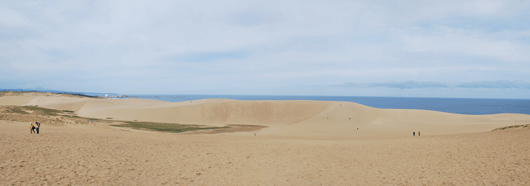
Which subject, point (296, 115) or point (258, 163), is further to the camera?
point (296, 115)

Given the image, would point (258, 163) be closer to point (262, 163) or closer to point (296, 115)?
point (262, 163)

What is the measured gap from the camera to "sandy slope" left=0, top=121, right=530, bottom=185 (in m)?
9.94

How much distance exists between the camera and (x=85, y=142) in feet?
51.7

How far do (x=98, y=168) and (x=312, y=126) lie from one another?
29.8 metres

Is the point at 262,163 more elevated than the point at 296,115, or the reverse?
the point at 296,115

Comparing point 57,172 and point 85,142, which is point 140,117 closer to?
point 85,142

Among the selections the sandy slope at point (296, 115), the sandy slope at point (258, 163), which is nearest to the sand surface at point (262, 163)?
the sandy slope at point (258, 163)

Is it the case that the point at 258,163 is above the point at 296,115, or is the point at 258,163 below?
below

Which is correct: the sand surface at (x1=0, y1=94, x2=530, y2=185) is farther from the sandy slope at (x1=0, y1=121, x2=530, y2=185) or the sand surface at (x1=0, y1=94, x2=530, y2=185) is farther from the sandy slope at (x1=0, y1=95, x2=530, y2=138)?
the sandy slope at (x1=0, y1=95, x2=530, y2=138)

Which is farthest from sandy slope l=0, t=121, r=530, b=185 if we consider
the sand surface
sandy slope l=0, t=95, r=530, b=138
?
sandy slope l=0, t=95, r=530, b=138

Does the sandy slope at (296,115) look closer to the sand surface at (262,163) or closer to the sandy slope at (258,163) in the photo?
the sand surface at (262,163)

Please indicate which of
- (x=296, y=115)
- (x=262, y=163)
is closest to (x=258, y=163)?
(x=262, y=163)

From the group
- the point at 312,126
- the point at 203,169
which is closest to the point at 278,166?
the point at 203,169

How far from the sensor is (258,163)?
43.4 ft
